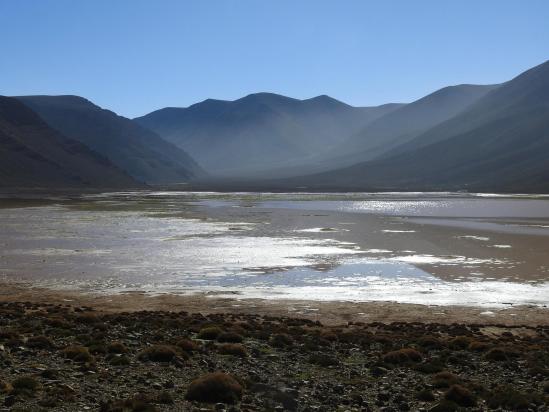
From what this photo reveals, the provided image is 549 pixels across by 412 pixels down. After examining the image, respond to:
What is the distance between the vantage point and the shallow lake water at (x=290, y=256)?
90.9 feet

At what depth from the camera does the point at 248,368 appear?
15.0 m

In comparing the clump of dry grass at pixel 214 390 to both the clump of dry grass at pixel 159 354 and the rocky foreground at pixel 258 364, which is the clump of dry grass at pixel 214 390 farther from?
the clump of dry grass at pixel 159 354

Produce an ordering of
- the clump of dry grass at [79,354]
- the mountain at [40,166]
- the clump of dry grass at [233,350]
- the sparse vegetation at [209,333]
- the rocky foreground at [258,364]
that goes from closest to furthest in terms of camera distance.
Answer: the rocky foreground at [258,364] → the clump of dry grass at [79,354] → the clump of dry grass at [233,350] → the sparse vegetation at [209,333] → the mountain at [40,166]

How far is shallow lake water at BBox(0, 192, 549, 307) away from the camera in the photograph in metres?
27.7

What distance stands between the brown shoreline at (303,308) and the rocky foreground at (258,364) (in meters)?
1.37

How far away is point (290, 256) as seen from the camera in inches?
1485

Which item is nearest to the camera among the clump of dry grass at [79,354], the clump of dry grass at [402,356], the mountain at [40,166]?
the clump of dry grass at [79,354]

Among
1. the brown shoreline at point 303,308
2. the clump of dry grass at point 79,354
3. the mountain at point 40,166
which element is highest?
the mountain at point 40,166

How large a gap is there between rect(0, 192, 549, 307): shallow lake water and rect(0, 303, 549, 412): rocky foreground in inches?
262

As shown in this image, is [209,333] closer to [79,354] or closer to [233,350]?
[233,350]

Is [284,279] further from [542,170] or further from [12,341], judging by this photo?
[542,170]

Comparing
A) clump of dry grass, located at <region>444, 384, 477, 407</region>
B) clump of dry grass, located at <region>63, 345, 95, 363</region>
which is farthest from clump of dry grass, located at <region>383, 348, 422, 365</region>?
clump of dry grass, located at <region>63, 345, 95, 363</region>

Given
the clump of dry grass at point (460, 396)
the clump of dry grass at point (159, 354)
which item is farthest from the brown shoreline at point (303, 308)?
the clump of dry grass at point (460, 396)

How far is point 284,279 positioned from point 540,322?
41.0 feet
